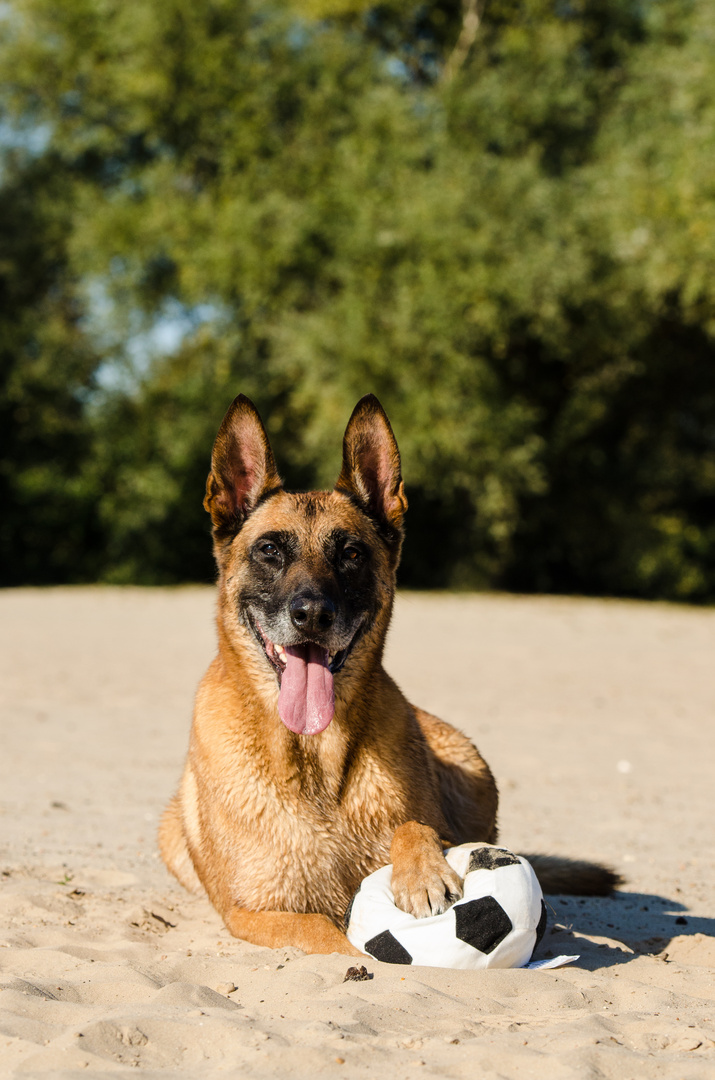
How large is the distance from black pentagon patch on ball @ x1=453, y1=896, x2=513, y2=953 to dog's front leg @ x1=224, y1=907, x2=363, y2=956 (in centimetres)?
46

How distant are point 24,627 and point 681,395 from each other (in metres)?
18.4

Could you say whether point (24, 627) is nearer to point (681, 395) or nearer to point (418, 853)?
point (418, 853)

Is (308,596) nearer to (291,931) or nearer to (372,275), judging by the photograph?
(291,931)

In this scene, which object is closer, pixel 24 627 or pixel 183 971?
pixel 183 971

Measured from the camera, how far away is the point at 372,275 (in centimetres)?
2658

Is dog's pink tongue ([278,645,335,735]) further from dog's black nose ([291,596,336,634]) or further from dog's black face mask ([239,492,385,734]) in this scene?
dog's black nose ([291,596,336,634])

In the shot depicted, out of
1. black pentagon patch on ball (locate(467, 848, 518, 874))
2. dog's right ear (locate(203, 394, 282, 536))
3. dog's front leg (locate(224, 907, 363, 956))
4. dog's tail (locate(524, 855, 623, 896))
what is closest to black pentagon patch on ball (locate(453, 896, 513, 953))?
black pentagon patch on ball (locate(467, 848, 518, 874))

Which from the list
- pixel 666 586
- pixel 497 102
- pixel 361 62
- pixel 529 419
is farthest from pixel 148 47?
pixel 666 586

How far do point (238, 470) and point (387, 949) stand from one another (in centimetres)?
235

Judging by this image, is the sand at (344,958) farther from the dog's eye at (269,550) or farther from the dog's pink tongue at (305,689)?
the dog's eye at (269,550)

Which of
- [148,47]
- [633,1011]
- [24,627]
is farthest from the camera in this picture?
[148,47]

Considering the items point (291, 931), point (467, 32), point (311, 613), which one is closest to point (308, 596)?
point (311, 613)

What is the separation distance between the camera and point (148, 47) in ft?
92.1

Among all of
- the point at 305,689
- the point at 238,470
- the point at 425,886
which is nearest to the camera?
the point at 425,886
